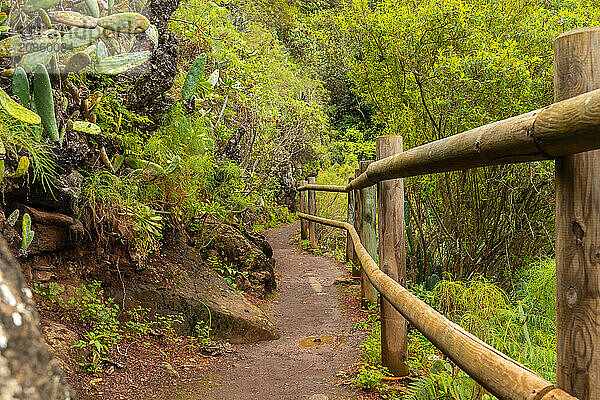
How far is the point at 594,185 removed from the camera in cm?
120

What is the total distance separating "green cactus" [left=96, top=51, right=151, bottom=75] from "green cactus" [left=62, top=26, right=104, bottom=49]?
158 mm

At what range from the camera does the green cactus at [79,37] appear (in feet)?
11.5

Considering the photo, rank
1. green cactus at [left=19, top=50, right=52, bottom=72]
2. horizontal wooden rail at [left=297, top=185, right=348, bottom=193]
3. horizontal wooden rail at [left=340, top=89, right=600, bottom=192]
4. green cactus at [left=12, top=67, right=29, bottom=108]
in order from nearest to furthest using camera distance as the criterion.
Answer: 1. horizontal wooden rail at [left=340, top=89, right=600, bottom=192]
2. green cactus at [left=12, top=67, right=29, bottom=108]
3. green cactus at [left=19, top=50, right=52, bottom=72]
4. horizontal wooden rail at [left=297, top=185, right=348, bottom=193]

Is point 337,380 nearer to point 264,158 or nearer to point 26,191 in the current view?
point 26,191

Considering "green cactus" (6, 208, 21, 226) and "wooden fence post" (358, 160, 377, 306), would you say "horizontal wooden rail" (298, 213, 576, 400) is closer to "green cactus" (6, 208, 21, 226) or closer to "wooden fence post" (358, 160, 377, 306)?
"green cactus" (6, 208, 21, 226)

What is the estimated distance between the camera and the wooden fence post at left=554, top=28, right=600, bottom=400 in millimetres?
1200

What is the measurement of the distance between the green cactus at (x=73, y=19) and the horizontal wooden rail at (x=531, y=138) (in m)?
2.52

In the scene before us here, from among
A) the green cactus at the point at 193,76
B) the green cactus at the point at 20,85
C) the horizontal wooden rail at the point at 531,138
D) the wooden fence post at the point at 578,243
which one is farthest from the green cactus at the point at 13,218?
the wooden fence post at the point at 578,243

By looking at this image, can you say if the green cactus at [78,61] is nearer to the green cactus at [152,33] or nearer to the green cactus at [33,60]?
the green cactus at [33,60]

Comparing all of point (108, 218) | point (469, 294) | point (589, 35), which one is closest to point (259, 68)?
point (108, 218)

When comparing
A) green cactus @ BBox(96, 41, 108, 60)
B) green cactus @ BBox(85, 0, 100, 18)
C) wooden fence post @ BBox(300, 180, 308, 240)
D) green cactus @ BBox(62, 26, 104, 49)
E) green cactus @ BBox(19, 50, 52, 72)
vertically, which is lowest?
wooden fence post @ BBox(300, 180, 308, 240)

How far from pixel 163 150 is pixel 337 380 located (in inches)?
92.2

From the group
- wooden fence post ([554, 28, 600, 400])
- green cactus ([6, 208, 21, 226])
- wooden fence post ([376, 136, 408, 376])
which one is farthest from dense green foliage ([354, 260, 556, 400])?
green cactus ([6, 208, 21, 226])

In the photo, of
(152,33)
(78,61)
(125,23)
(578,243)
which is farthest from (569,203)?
(152,33)
